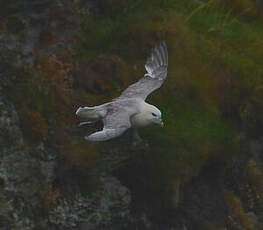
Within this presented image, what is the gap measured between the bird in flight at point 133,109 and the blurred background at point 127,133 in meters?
0.47

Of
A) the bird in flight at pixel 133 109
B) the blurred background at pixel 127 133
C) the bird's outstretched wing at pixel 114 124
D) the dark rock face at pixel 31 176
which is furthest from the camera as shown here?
the blurred background at pixel 127 133

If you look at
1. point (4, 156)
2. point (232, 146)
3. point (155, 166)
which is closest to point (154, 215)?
point (155, 166)

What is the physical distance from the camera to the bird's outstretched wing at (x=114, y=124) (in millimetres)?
7023

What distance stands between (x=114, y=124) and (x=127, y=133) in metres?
1.48

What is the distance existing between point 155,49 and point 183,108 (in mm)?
948

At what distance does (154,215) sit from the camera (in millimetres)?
9055

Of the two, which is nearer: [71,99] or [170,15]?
[71,99]

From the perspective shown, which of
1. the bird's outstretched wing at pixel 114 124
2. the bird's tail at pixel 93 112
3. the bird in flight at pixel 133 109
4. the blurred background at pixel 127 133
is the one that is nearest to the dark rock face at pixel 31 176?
the blurred background at pixel 127 133

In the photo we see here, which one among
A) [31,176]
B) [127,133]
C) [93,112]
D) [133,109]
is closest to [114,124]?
[133,109]

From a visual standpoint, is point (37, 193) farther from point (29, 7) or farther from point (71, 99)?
point (29, 7)

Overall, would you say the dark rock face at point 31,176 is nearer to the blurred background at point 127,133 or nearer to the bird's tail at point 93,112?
the blurred background at point 127,133

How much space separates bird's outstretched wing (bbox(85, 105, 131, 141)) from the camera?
277 inches

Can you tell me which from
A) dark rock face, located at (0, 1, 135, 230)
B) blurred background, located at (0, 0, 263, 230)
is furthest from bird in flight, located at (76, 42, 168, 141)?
dark rock face, located at (0, 1, 135, 230)

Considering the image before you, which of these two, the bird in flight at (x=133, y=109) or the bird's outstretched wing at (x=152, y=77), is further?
the bird's outstretched wing at (x=152, y=77)
